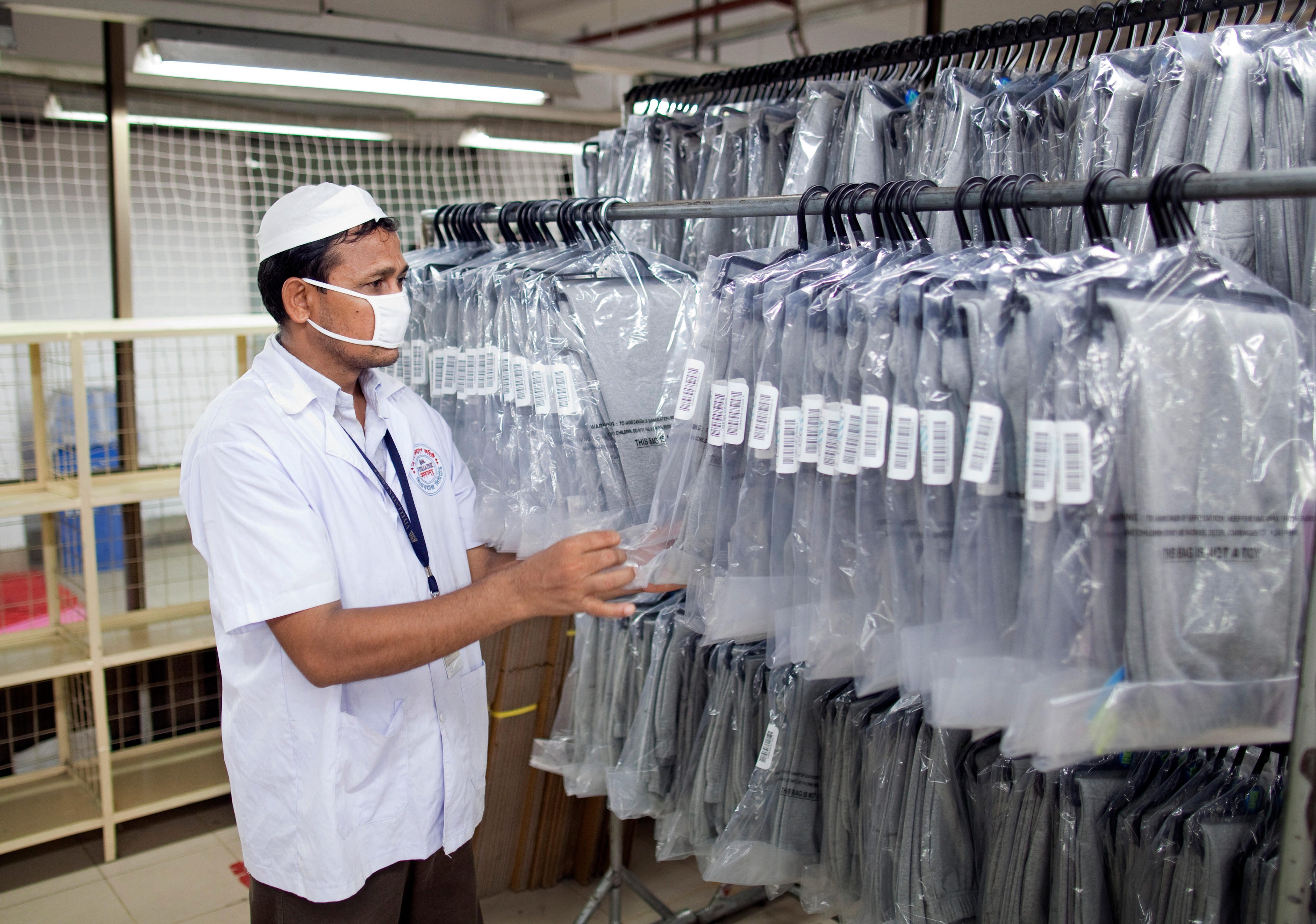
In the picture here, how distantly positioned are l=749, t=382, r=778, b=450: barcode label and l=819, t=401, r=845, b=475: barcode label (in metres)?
0.09

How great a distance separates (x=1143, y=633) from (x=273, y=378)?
1.46 meters

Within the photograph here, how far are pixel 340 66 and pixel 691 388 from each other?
2148 millimetres

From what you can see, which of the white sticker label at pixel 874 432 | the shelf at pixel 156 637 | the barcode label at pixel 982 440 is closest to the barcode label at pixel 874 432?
the white sticker label at pixel 874 432

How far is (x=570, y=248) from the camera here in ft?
6.67

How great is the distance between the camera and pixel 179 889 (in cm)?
321

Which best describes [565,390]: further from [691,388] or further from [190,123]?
[190,123]

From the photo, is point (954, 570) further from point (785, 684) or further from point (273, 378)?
point (273, 378)

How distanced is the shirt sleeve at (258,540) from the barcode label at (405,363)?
570 millimetres

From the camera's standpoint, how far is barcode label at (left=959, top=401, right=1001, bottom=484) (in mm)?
1168

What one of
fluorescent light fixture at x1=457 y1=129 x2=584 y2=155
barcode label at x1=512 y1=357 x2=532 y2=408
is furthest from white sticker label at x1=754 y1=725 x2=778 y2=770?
fluorescent light fixture at x1=457 y1=129 x2=584 y2=155

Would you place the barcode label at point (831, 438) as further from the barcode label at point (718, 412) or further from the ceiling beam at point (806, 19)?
the ceiling beam at point (806, 19)

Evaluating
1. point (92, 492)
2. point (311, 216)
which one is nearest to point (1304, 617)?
point (311, 216)

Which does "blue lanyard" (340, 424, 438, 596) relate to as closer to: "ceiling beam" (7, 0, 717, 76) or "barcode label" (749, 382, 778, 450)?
"barcode label" (749, 382, 778, 450)

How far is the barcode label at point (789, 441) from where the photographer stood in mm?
1408
